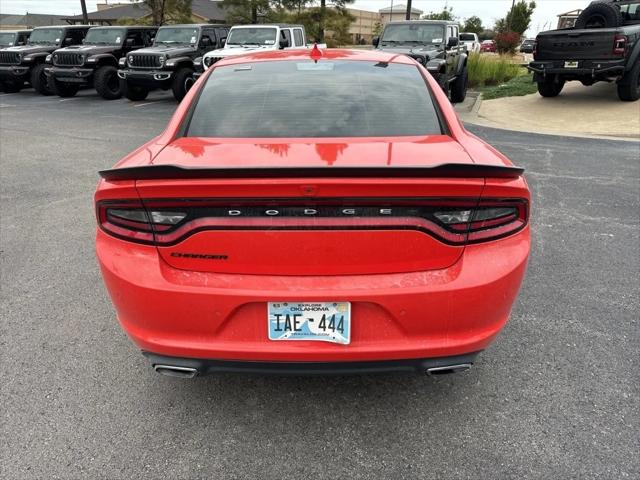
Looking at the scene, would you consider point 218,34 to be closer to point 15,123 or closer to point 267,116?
point 15,123

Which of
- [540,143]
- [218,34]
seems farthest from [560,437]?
[218,34]

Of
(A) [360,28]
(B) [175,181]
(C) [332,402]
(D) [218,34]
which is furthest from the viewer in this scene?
(A) [360,28]

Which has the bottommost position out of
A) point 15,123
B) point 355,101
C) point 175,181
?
point 15,123

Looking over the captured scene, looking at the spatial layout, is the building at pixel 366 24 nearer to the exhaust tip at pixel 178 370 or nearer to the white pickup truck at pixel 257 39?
the white pickup truck at pixel 257 39

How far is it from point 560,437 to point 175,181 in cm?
205

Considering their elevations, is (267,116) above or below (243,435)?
above

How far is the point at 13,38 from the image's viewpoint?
61.0ft

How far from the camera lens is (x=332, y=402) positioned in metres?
2.60

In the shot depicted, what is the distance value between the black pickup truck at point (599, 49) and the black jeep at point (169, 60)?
924cm

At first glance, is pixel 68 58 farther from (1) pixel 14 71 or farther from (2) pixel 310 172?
(2) pixel 310 172

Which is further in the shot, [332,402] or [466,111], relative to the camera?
[466,111]

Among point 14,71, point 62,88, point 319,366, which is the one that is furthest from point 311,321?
point 14,71

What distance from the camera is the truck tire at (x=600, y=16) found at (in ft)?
40.5

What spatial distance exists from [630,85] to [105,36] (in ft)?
50.3
